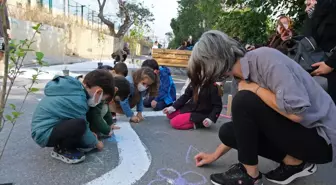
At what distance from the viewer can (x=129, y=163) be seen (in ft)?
7.56

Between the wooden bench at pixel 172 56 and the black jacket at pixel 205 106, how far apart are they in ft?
14.9

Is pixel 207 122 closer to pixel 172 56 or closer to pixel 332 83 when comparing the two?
pixel 332 83

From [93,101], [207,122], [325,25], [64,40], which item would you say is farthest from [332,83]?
[64,40]

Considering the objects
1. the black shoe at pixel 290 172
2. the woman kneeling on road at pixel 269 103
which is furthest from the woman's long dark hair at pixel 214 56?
the black shoe at pixel 290 172

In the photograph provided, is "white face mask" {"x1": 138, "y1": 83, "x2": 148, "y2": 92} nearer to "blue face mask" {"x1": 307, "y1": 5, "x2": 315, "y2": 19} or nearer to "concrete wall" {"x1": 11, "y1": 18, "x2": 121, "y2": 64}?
"blue face mask" {"x1": 307, "y1": 5, "x2": 315, "y2": 19}

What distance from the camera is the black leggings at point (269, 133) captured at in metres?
1.75

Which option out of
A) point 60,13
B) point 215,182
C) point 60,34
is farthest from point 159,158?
point 60,13

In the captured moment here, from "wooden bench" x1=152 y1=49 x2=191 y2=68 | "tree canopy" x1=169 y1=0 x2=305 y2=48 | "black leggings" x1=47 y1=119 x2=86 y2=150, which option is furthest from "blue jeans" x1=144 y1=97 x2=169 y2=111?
"wooden bench" x1=152 y1=49 x2=191 y2=68

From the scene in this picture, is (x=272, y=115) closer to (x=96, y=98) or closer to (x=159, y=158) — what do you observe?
(x=159, y=158)

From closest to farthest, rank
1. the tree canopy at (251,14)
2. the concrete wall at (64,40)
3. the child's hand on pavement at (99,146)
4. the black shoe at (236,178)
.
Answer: the black shoe at (236,178) → the child's hand on pavement at (99,146) → the tree canopy at (251,14) → the concrete wall at (64,40)

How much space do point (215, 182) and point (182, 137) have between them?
114 centimetres

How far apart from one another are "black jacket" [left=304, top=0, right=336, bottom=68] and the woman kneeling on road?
0.79 m

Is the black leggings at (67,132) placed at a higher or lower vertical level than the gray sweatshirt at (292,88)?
lower

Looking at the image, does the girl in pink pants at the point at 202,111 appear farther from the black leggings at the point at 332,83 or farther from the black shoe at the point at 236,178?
the black shoe at the point at 236,178
